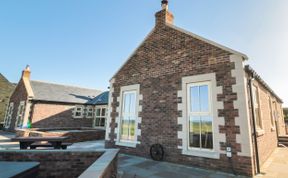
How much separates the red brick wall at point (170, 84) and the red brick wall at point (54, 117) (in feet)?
42.0

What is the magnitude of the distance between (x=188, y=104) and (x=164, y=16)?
4567 millimetres

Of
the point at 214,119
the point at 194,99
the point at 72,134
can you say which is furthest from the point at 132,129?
the point at 72,134

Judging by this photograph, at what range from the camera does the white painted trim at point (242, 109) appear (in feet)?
17.2

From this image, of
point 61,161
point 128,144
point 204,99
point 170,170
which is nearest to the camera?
point 61,161

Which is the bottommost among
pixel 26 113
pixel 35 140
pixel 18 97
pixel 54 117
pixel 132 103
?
pixel 35 140

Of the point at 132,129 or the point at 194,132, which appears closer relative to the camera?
the point at 194,132

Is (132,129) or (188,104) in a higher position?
(188,104)

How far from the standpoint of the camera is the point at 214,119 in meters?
6.00

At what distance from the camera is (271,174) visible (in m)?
5.42

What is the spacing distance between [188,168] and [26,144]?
23.5 feet

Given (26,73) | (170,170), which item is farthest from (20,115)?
(170,170)

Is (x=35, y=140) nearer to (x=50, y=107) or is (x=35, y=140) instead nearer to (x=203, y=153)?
(x=203, y=153)

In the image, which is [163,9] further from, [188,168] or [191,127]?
[188,168]

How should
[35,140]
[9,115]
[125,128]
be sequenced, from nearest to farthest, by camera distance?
[35,140] < [125,128] < [9,115]
